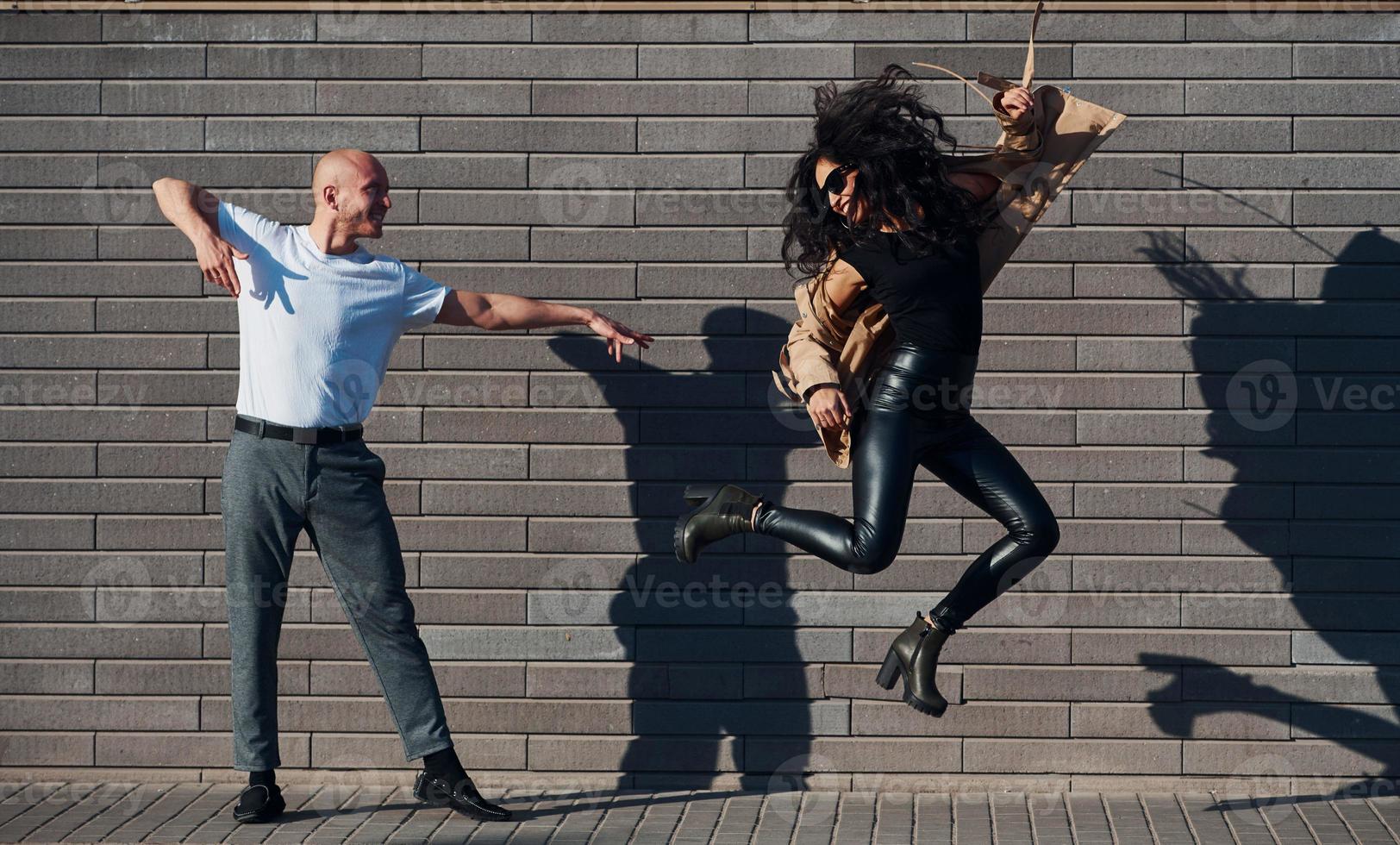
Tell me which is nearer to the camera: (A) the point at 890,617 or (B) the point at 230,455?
(B) the point at 230,455

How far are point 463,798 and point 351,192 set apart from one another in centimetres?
201

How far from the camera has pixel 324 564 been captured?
4.91 metres

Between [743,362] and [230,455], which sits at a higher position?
[743,362]

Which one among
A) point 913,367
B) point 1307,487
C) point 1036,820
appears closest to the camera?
point 913,367

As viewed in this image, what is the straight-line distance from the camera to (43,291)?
5.56 m

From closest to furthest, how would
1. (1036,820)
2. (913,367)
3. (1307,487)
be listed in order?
(913,367) < (1036,820) < (1307,487)

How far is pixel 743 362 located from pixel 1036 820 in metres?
1.88

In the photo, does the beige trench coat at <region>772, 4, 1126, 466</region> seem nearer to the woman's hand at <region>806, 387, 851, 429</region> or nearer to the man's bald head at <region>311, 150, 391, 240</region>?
the woman's hand at <region>806, 387, 851, 429</region>

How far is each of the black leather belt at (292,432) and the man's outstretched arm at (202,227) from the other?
0.42 metres

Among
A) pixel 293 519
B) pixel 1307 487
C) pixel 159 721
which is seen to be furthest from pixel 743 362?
pixel 159 721

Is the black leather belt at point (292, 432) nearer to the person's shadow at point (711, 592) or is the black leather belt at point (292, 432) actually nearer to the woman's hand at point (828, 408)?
the person's shadow at point (711, 592)

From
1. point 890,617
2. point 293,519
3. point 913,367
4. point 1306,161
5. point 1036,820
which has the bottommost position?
point 1036,820

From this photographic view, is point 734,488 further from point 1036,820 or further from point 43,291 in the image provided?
point 43,291

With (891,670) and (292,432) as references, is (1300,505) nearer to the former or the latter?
(891,670)
